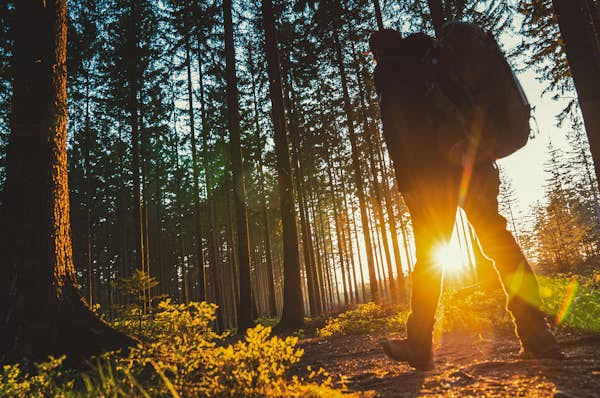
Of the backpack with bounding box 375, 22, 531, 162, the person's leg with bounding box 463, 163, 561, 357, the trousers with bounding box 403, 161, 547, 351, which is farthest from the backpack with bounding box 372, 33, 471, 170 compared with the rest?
the person's leg with bounding box 463, 163, 561, 357

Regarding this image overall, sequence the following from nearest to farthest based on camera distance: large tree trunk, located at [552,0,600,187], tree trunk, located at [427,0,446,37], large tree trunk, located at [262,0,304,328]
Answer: large tree trunk, located at [552,0,600,187]
tree trunk, located at [427,0,446,37]
large tree trunk, located at [262,0,304,328]

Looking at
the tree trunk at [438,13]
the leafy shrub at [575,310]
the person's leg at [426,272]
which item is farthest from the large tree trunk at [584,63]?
the tree trunk at [438,13]

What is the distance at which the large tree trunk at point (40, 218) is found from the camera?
12.6ft

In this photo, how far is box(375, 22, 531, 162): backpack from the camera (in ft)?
7.07

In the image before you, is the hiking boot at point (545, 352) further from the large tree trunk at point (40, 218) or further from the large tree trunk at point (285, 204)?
Answer: the large tree trunk at point (285, 204)

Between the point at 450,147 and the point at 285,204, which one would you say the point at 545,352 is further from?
the point at 285,204

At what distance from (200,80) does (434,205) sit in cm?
1756

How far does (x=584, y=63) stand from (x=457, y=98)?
12.6 feet

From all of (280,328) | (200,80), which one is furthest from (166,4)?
(280,328)

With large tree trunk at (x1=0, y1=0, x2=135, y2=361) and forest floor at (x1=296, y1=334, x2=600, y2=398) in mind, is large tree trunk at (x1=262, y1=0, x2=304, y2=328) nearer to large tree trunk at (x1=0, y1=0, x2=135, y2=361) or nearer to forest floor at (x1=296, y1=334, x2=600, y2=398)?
large tree trunk at (x1=0, y1=0, x2=135, y2=361)

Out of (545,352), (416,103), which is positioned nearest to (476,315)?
(545,352)

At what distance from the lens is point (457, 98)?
2.25 metres

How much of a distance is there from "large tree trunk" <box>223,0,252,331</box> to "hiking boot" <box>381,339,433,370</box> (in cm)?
834

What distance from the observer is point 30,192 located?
4.26 metres
